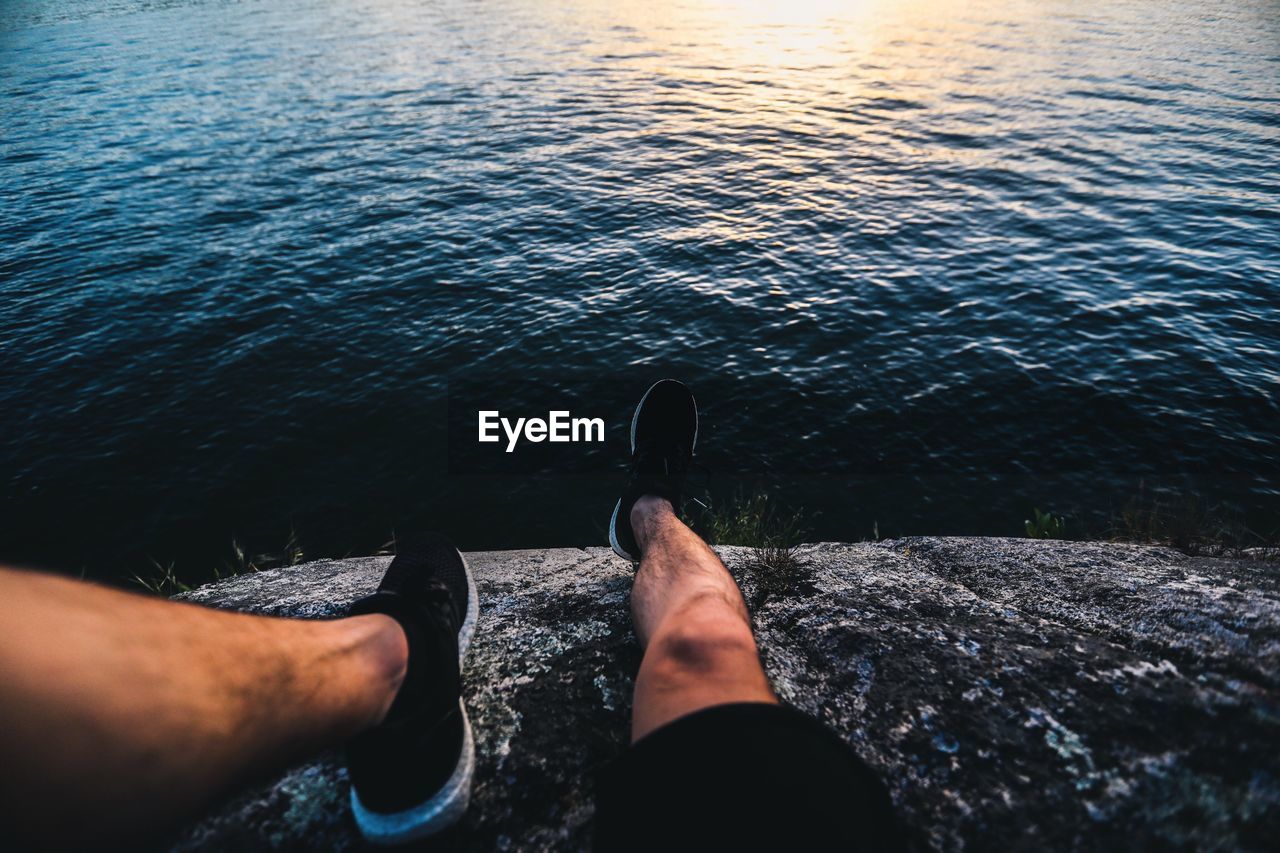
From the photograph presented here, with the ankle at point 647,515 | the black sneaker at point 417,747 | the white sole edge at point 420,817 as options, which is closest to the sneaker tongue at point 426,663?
the black sneaker at point 417,747

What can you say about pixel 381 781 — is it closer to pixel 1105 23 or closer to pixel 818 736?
pixel 818 736

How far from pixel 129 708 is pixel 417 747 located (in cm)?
89

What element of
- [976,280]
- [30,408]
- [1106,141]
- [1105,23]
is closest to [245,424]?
[30,408]

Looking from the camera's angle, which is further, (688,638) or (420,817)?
(688,638)

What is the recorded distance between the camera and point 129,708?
4.44 ft

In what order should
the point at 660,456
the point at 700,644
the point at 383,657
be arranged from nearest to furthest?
the point at 383,657 → the point at 700,644 → the point at 660,456

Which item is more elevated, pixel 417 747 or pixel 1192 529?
pixel 417 747

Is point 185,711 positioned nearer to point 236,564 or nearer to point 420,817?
point 420,817

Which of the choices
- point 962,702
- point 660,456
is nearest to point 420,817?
point 962,702

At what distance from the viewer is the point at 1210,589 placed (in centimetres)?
298

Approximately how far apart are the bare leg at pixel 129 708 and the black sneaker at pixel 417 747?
225 millimetres

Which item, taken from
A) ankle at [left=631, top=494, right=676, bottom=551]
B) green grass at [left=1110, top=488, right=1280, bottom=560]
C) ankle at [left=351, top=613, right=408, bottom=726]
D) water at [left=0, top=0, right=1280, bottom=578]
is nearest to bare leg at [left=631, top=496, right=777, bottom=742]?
ankle at [left=631, top=494, right=676, bottom=551]

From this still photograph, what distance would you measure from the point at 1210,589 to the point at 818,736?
9.21ft

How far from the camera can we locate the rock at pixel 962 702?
5.87 ft
